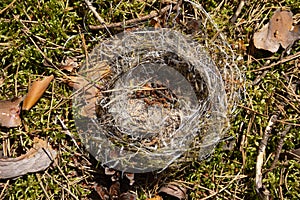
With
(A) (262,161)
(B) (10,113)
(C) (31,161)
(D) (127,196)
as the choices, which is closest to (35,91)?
(B) (10,113)

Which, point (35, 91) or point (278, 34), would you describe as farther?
point (278, 34)

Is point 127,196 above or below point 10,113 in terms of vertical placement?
below

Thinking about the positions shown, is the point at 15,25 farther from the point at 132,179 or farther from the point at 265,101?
the point at 265,101

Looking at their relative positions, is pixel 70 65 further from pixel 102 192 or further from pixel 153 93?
pixel 102 192

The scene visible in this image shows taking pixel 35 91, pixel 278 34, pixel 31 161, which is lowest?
pixel 31 161

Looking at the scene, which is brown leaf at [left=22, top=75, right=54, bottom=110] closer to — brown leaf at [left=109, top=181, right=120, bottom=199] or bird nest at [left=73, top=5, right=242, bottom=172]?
bird nest at [left=73, top=5, right=242, bottom=172]

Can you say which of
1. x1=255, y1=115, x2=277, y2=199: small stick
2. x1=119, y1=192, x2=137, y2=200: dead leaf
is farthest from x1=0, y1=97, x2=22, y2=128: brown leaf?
x1=255, y1=115, x2=277, y2=199: small stick

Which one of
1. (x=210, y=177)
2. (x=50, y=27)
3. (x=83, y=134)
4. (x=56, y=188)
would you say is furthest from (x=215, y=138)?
(x=50, y=27)
